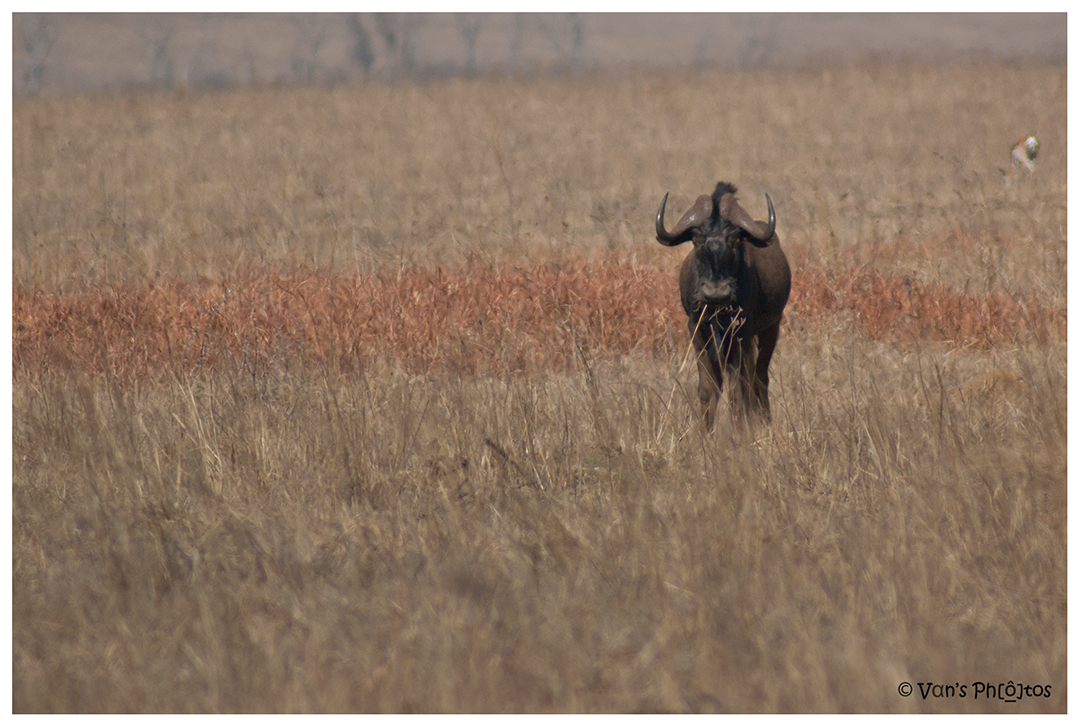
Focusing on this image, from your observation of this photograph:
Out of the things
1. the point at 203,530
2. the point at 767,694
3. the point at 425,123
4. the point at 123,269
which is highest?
the point at 425,123

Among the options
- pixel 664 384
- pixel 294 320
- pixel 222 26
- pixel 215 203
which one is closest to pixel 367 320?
pixel 294 320

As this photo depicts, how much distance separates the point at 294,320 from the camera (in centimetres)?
745

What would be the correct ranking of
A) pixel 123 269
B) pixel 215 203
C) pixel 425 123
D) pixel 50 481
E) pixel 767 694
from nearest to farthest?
pixel 767 694 < pixel 50 481 < pixel 123 269 < pixel 215 203 < pixel 425 123

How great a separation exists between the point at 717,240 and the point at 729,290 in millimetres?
352

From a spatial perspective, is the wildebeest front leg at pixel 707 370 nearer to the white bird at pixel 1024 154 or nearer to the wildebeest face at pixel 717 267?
the wildebeest face at pixel 717 267

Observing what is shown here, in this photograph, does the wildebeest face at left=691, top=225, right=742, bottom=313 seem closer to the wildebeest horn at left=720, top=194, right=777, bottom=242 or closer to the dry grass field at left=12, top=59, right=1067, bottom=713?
the wildebeest horn at left=720, top=194, right=777, bottom=242

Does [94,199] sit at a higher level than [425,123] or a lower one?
lower

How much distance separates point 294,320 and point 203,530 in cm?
391

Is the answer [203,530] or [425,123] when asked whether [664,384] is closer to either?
[203,530]

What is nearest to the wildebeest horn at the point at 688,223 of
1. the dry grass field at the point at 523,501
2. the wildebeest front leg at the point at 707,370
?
the wildebeest front leg at the point at 707,370

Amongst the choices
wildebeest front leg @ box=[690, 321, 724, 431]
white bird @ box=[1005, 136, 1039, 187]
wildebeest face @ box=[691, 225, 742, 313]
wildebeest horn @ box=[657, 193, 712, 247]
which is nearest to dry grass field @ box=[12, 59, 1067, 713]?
wildebeest front leg @ box=[690, 321, 724, 431]

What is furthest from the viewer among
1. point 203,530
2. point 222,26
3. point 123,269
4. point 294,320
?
point 222,26

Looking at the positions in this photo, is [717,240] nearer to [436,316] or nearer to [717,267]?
[717,267]

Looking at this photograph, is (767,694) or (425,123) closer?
(767,694)
